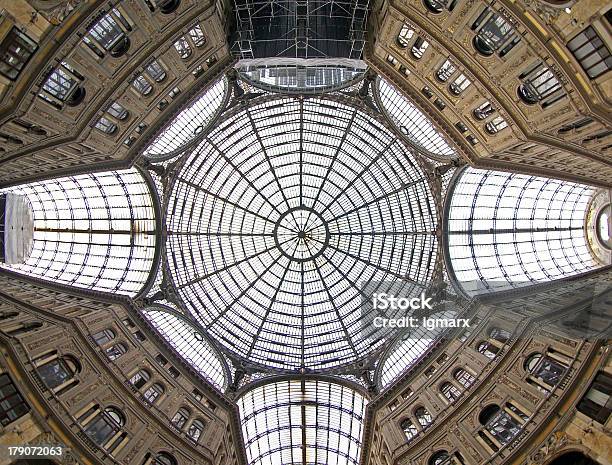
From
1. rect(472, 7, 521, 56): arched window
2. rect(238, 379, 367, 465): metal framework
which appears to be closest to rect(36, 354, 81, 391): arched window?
rect(238, 379, 367, 465): metal framework

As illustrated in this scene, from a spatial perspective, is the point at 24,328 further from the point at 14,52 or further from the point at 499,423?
the point at 499,423

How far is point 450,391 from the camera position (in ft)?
115

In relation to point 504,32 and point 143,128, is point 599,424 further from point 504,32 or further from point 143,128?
point 143,128

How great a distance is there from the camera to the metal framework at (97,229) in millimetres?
41188

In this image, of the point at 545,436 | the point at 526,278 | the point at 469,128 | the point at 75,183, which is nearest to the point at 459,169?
the point at 469,128

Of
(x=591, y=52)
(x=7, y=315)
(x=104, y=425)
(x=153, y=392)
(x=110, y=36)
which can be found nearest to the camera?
(x=591, y=52)

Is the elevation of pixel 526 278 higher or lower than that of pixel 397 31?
lower

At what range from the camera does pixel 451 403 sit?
109 feet

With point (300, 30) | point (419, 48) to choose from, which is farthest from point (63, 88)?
point (419, 48)

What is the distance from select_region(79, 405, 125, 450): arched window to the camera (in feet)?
92.3

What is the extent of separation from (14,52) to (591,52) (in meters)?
24.4

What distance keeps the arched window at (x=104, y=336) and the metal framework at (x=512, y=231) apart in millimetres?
28726

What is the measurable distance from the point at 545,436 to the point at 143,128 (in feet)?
103

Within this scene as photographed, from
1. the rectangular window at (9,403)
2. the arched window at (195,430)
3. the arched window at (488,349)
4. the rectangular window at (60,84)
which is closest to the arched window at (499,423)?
the arched window at (488,349)
